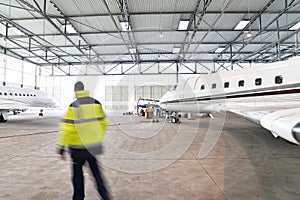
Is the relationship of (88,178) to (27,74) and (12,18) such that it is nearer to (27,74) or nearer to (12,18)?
(12,18)

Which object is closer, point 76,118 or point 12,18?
point 76,118

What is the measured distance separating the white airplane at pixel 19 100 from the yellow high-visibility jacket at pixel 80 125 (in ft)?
46.3

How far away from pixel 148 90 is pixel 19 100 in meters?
19.3

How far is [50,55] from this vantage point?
83.0 feet

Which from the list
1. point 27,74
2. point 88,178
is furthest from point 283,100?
point 27,74

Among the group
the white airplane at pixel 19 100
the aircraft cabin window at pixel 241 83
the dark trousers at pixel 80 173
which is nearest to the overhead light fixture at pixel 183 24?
the aircraft cabin window at pixel 241 83

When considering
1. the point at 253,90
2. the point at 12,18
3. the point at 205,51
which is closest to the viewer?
the point at 253,90

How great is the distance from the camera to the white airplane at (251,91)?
6.21 meters

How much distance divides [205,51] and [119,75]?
13642 millimetres

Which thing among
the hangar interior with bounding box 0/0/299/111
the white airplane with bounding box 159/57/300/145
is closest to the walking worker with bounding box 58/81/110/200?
the hangar interior with bounding box 0/0/299/111

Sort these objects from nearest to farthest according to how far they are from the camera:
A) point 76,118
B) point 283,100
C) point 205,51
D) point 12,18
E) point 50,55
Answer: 1. point 76,118
2. point 283,100
3. point 12,18
4. point 205,51
5. point 50,55

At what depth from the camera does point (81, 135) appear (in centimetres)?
233

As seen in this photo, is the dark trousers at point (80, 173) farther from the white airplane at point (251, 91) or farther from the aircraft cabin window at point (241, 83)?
the aircraft cabin window at point (241, 83)

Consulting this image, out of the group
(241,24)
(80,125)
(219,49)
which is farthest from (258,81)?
(219,49)
